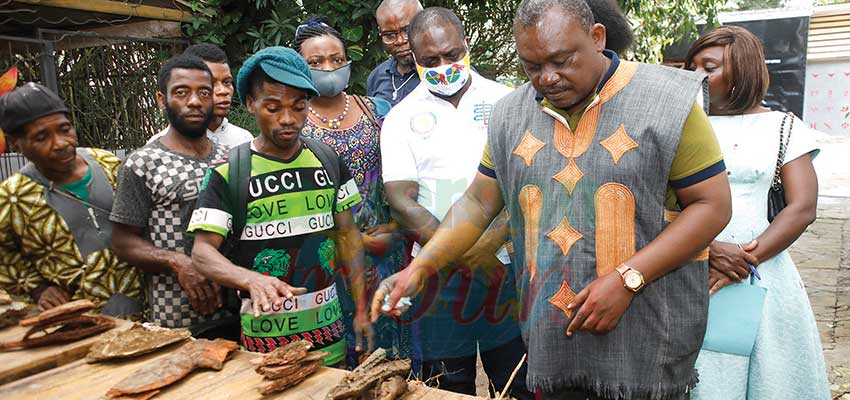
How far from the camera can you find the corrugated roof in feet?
48.8

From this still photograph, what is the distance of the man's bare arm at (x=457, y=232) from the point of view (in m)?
2.00

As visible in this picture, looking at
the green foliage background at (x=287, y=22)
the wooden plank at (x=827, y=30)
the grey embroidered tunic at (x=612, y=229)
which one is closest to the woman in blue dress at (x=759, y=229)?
the grey embroidered tunic at (x=612, y=229)

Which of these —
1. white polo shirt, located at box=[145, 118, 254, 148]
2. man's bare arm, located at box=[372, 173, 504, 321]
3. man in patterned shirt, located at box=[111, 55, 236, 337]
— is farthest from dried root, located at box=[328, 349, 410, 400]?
white polo shirt, located at box=[145, 118, 254, 148]

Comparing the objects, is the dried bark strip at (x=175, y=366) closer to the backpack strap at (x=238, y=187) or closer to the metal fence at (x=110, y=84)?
the backpack strap at (x=238, y=187)

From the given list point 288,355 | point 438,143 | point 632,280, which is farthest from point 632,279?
point 438,143

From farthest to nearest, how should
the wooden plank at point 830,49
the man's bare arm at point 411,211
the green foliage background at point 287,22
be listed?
1. the wooden plank at point 830,49
2. the green foliage background at point 287,22
3. the man's bare arm at point 411,211

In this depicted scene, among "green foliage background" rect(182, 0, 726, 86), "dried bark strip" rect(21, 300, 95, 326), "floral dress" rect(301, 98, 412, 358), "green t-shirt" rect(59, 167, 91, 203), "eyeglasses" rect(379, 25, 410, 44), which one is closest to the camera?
"dried bark strip" rect(21, 300, 95, 326)

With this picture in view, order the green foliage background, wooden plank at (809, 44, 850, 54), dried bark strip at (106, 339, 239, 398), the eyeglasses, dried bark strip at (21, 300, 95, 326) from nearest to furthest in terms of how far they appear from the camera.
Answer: dried bark strip at (106, 339, 239, 398) → dried bark strip at (21, 300, 95, 326) → the eyeglasses → the green foliage background → wooden plank at (809, 44, 850, 54)

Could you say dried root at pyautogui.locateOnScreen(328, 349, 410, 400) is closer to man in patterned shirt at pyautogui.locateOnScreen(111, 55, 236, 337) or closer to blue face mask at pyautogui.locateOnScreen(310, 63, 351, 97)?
man in patterned shirt at pyautogui.locateOnScreen(111, 55, 236, 337)

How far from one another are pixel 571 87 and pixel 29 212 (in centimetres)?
205

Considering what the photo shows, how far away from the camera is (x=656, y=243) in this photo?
5.43 feet

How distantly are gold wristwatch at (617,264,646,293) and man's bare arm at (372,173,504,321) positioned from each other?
0.52 metres

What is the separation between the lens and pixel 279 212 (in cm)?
224

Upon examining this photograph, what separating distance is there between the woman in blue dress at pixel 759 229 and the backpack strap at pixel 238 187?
5.26 feet
